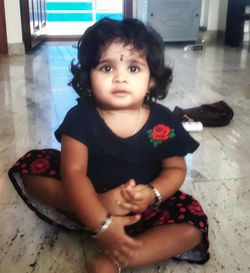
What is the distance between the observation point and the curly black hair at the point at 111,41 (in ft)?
1.99

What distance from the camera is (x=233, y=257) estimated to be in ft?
2.12

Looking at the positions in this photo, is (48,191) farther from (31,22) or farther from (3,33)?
(31,22)

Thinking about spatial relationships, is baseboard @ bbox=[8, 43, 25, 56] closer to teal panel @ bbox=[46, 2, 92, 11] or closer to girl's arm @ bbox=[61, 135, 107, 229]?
girl's arm @ bbox=[61, 135, 107, 229]

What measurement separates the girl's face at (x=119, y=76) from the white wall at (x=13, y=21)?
2.41m

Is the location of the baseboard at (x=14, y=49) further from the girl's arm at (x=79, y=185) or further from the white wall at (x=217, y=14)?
the girl's arm at (x=79, y=185)

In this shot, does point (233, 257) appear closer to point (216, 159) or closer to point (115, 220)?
point (115, 220)

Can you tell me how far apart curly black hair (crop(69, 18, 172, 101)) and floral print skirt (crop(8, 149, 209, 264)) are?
0.49 ft

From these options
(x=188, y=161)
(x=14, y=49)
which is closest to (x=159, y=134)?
(x=188, y=161)

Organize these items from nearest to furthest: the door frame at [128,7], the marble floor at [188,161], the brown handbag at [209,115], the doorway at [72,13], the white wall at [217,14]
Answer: the marble floor at [188,161]
the brown handbag at [209,115]
the white wall at [217,14]
the door frame at [128,7]
the doorway at [72,13]

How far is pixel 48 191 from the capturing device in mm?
677

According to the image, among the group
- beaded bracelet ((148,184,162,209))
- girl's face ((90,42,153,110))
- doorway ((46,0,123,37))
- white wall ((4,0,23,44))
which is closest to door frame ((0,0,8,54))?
white wall ((4,0,23,44))

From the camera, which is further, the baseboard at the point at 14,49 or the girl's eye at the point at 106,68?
the baseboard at the point at 14,49

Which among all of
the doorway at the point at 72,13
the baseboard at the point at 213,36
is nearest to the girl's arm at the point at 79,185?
the baseboard at the point at 213,36

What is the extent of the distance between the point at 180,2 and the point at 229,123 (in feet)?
7.96
